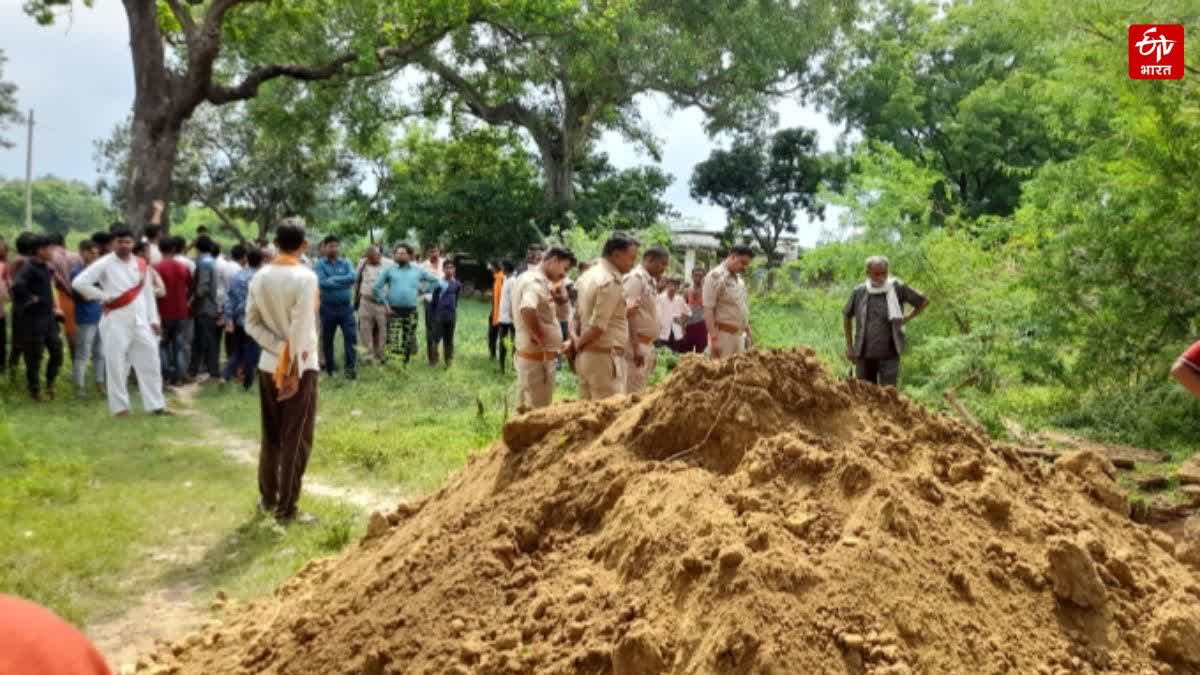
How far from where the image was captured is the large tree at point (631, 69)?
25.9m

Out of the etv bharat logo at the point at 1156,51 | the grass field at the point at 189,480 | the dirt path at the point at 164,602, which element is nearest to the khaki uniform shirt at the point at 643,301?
the grass field at the point at 189,480

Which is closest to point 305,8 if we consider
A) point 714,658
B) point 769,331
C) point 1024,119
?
point 769,331

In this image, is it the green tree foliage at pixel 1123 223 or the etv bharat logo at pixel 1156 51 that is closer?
the green tree foliage at pixel 1123 223

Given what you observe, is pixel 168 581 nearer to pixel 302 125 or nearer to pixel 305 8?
pixel 305 8

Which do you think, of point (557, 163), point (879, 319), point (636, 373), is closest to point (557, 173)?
point (557, 163)

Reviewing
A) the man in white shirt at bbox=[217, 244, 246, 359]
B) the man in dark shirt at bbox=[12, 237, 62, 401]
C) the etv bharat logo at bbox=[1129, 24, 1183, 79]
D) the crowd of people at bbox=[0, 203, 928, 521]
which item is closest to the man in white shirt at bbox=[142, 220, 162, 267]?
the crowd of people at bbox=[0, 203, 928, 521]

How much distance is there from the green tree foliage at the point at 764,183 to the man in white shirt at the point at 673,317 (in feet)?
68.5

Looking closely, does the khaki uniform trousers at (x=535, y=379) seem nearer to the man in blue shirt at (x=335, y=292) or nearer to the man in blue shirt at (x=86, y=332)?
the man in blue shirt at (x=335, y=292)

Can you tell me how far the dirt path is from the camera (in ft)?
15.1

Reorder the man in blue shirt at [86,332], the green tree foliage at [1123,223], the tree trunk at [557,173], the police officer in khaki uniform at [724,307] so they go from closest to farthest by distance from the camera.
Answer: the green tree foliage at [1123,223] → the police officer in khaki uniform at [724,307] → the man in blue shirt at [86,332] → the tree trunk at [557,173]

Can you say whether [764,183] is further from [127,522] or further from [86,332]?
[127,522]

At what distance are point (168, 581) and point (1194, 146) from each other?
9513mm

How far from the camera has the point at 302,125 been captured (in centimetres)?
2472

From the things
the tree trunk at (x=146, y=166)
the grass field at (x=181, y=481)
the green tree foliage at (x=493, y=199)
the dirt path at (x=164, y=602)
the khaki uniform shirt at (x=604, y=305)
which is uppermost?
the green tree foliage at (x=493, y=199)
